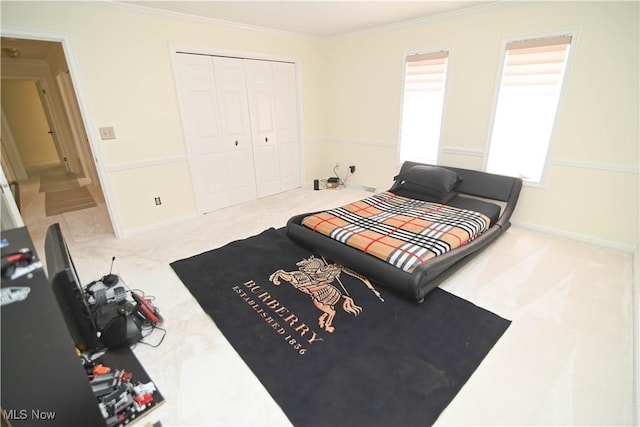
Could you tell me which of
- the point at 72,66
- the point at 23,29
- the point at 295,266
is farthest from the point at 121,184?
the point at 295,266

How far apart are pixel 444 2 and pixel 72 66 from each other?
395 centimetres

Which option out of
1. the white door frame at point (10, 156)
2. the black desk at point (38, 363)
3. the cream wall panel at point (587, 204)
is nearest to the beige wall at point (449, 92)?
the cream wall panel at point (587, 204)

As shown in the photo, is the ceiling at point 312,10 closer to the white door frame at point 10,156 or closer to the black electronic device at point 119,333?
the black electronic device at point 119,333

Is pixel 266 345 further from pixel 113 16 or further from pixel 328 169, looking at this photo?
pixel 328 169

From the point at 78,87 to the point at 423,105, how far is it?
13.5 ft

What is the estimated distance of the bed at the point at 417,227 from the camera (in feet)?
7.57

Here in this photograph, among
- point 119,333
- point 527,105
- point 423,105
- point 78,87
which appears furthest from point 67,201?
point 527,105

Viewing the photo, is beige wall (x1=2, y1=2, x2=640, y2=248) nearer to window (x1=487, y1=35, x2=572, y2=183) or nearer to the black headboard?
window (x1=487, y1=35, x2=572, y2=183)

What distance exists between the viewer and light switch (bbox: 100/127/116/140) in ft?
10.6

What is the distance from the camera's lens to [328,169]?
19.1 ft

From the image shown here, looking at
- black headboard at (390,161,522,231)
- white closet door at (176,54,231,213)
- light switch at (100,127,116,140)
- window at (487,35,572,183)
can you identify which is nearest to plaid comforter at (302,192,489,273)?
black headboard at (390,161,522,231)

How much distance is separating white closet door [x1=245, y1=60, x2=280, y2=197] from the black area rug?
2.31 metres

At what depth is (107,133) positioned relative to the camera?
3275 millimetres

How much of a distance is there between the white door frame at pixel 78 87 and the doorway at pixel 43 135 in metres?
0.64
